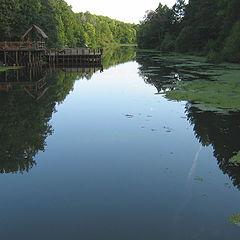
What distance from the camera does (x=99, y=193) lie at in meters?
8.39

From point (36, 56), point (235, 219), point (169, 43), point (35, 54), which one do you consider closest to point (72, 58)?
point (36, 56)

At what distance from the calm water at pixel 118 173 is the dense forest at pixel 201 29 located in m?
31.5

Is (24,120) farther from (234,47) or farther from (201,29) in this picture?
(201,29)

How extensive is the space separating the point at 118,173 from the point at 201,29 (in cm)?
6235

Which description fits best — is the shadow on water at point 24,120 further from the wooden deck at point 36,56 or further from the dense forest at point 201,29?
the dense forest at point 201,29

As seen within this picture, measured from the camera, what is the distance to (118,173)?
973 cm

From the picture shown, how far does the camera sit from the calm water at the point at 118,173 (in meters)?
6.85

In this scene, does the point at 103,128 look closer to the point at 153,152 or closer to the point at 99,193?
the point at 153,152

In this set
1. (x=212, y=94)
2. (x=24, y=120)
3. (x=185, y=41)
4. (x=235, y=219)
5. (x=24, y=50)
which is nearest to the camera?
(x=235, y=219)

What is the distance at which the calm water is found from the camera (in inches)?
270

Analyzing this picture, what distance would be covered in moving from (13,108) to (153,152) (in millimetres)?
9896

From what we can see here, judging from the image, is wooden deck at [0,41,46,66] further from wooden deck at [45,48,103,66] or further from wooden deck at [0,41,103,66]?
wooden deck at [45,48,103,66]

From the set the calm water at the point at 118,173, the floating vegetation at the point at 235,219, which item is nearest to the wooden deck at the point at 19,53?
the calm water at the point at 118,173

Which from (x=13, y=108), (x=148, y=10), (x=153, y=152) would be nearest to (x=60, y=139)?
(x=153, y=152)
